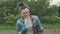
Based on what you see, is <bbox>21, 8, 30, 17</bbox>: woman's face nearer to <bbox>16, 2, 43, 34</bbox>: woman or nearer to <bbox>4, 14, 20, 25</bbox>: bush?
<bbox>16, 2, 43, 34</bbox>: woman

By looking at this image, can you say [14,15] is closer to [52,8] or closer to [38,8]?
[38,8]

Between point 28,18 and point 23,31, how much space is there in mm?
194

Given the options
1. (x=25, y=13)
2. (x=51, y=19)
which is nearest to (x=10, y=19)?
(x=51, y=19)

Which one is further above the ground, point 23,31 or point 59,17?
point 23,31

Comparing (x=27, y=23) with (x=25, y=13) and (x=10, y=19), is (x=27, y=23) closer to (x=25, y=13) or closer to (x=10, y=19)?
(x=25, y=13)

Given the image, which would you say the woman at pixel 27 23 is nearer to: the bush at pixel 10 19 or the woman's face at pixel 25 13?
the woman's face at pixel 25 13

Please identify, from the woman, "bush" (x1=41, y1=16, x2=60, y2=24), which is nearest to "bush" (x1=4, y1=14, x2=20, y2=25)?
"bush" (x1=41, y1=16, x2=60, y2=24)

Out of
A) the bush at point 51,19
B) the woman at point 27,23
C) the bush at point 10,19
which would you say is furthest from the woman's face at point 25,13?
the bush at point 51,19

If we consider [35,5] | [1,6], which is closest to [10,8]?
[1,6]

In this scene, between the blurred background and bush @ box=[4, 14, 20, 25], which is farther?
the blurred background

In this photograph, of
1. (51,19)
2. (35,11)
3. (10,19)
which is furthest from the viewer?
(35,11)

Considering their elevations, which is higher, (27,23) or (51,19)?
(27,23)

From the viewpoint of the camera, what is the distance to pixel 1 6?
12.8 metres

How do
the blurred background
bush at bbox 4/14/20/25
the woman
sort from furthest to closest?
the blurred background → bush at bbox 4/14/20/25 → the woman
